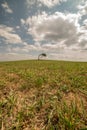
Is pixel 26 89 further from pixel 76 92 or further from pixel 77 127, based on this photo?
pixel 77 127

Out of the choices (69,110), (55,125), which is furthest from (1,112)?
(69,110)

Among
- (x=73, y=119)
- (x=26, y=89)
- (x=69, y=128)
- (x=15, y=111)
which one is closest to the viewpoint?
(x=69, y=128)

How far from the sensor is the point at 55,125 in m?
2.92

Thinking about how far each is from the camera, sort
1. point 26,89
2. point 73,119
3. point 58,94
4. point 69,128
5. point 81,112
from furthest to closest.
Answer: point 26,89 < point 58,94 < point 81,112 < point 73,119 < point 69,128

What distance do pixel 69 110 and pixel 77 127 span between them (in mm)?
563

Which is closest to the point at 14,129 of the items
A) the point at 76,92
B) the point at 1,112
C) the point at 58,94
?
the point at 1,112

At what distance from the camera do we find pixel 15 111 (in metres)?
3.57

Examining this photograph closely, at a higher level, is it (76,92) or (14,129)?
(76,92)

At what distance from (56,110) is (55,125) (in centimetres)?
58

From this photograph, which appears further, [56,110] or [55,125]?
[56,110]

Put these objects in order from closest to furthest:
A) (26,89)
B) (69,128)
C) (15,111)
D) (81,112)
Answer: (69,128) < (81,112) < (15,111) < (26,89)

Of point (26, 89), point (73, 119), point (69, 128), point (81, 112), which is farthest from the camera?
point (26, 89)

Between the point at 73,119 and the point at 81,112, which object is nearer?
the point at 73,119

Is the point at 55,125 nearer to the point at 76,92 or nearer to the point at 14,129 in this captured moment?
the point at 14,129
